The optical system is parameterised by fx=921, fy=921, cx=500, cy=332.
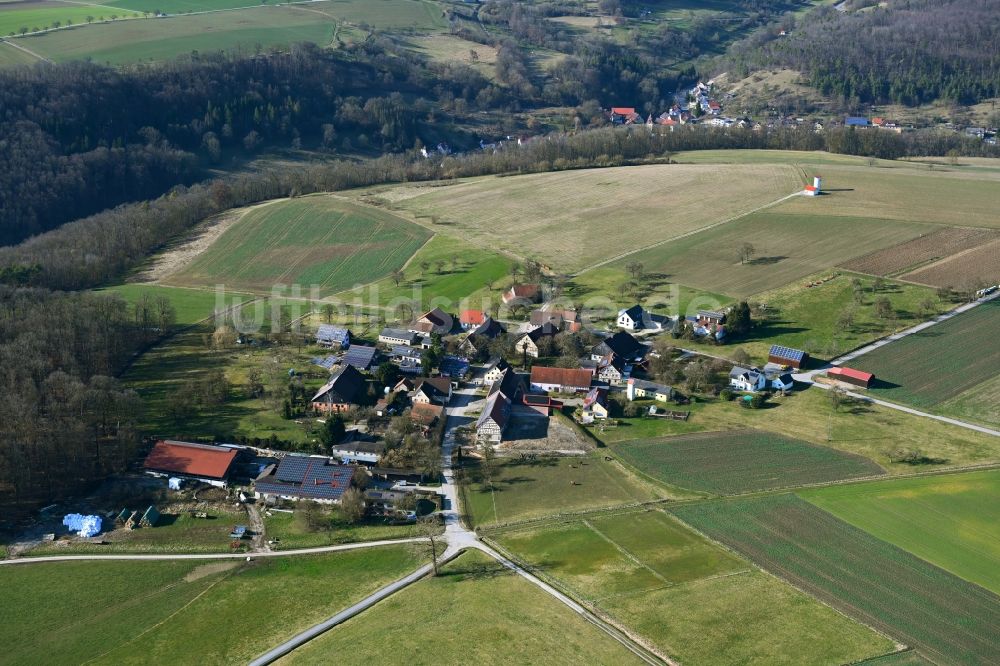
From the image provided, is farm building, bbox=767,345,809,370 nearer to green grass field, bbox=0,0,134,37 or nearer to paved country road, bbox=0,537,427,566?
paved country road, bbox=0,537,427,566

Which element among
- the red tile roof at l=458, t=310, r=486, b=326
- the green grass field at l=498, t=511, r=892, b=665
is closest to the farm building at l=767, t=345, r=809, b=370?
the green grass field at l=498, t=511, r=892, b=665

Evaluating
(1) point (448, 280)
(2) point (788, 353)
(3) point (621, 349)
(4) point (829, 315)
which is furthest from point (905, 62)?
(3) point (621, 349)

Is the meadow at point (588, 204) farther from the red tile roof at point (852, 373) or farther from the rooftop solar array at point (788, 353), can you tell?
the red tile roof at point (852, 373)

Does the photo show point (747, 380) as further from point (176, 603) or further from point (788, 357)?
point (176, 603)

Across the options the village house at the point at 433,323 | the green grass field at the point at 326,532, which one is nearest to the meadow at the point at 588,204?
the village house at the point at 433,323

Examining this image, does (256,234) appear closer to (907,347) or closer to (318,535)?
(318,535)

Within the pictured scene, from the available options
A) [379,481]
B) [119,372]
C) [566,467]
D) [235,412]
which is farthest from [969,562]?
[119,372]

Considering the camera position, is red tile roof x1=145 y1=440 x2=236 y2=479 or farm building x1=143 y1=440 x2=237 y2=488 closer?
farm building x1=143 y1=440 x2=237 y2=488
